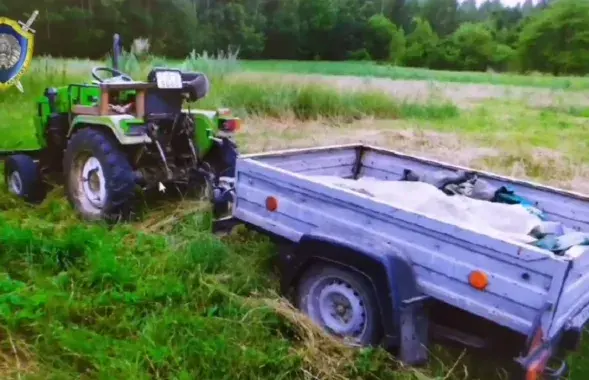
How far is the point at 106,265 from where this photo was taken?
3693mm

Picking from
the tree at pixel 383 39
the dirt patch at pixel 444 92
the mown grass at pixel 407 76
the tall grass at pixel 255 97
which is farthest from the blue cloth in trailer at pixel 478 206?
the tree at pixel 383 39

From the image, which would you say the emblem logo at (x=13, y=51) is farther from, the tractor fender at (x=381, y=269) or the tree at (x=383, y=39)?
the tree at (x=383, y=39)

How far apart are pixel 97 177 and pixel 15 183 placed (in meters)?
0.92

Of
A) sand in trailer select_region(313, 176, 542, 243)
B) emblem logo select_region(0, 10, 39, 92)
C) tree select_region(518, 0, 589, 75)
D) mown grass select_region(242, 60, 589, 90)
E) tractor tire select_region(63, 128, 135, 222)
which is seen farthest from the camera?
tree select_region(518, 0, 589, 75)

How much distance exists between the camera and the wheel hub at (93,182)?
15.3 ft

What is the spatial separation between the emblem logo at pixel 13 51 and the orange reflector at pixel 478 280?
879 centimetres

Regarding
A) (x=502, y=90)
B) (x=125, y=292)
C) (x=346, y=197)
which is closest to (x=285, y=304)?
(x=346, y=197)

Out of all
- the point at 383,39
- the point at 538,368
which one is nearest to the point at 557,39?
the point at 383,39

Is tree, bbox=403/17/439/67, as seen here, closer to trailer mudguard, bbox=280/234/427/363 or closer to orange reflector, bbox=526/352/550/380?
trailer mudguard, bbox=280/234/427/363

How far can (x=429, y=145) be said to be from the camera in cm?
866

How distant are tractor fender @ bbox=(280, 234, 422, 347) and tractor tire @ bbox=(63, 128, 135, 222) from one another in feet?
5.68

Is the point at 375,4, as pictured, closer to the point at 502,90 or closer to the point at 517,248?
the point at 502,90

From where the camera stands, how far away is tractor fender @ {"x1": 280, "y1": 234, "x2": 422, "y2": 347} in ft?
A: 9.40

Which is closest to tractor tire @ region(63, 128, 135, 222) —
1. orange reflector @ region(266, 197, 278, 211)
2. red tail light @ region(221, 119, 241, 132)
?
red tail light @ region(221, 119, 241, 132)
